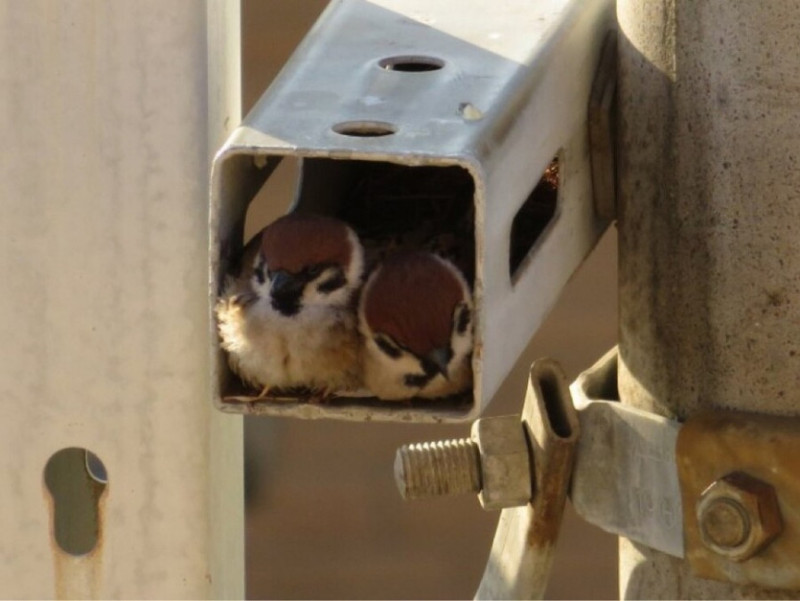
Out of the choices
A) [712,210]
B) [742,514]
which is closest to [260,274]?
[712,210]

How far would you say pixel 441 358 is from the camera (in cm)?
239

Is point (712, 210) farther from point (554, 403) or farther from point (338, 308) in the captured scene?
point (338, 308)

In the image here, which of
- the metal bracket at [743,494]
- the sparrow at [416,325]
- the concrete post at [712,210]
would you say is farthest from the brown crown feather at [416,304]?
the metal bracket at [743,494]

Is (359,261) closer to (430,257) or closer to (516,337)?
(430,257)

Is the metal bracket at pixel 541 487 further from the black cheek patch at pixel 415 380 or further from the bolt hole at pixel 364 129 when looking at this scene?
the bolt hole at pixel 364 129

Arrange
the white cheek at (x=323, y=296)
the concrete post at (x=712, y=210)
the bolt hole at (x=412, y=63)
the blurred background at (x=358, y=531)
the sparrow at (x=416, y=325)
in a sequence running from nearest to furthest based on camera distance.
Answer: the concrete post at (x=712, y=210), the bolt hole at (x=412, y=63), the sparrow at (x=416, y=325), the white cheek at (x=323, y=296), the blurred background at (x=358, y=531)

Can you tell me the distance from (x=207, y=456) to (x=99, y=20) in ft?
1.55

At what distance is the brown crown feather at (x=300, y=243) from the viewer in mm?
2377

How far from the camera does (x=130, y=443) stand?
2102mm

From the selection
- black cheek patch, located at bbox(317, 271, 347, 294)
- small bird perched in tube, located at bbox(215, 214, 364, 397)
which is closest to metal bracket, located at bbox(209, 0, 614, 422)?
small bird perched in tube, located at bbox(215, 214, 364, 397)

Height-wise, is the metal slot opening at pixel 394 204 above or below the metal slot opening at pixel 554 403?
below

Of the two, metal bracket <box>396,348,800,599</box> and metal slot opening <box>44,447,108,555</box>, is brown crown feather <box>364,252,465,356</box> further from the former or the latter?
metal slot opening <box>44,447,108,555</box>

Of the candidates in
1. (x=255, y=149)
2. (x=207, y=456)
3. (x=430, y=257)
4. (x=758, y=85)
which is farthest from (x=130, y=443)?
(x=758, y=85)

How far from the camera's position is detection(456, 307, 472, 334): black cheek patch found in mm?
2439
